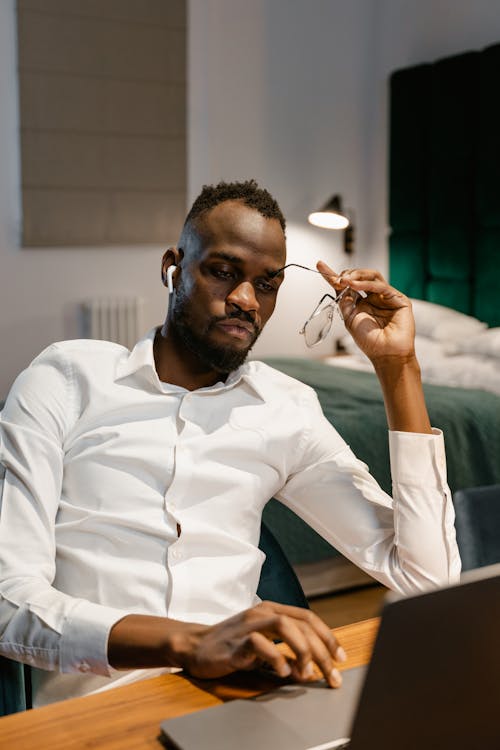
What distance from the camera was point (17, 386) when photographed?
1.28 m

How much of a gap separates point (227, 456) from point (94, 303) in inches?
122

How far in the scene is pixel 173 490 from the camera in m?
1.27

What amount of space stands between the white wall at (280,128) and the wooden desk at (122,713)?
11.5 ft

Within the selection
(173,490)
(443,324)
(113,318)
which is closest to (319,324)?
(173,490)

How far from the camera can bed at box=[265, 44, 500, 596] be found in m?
2.85

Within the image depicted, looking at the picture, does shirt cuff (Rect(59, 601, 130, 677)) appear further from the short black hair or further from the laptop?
the short black hair

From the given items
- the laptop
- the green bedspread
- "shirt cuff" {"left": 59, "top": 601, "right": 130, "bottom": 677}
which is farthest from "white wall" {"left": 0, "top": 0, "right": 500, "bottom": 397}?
the laptop

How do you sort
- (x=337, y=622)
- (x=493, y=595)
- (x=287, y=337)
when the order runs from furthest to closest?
(x=287, y=337) < (x=337, y=622) < (x=493, y=595)

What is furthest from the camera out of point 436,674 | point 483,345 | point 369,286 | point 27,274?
point 27,274

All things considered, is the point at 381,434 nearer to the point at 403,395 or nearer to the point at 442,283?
the point at 403,395

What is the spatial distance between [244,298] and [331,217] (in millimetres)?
1764

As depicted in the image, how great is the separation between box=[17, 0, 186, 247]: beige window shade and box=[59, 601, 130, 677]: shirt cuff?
11.1 ft

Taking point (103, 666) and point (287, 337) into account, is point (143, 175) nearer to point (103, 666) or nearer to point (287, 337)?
point (287, 337)

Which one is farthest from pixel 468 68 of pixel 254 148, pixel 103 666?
pixel 103 666
